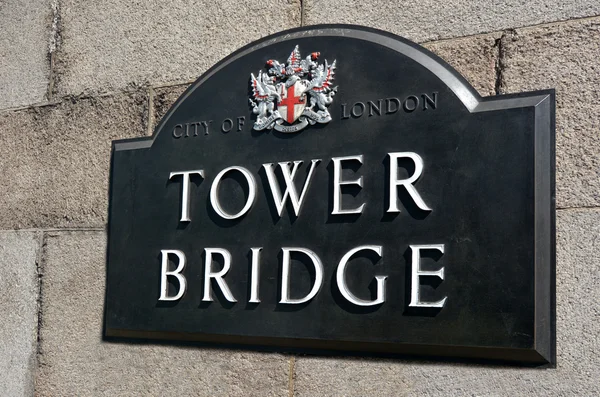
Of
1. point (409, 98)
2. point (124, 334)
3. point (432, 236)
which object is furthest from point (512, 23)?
A: point (124, 334)

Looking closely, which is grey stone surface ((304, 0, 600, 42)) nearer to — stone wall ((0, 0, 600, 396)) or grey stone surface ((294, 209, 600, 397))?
stone wall ((0, 0, 600, 396))

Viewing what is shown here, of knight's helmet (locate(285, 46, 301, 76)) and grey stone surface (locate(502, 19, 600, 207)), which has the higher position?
knight's helmet (locate(285, 46, 301, 76))

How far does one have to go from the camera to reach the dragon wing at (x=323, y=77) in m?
3.33

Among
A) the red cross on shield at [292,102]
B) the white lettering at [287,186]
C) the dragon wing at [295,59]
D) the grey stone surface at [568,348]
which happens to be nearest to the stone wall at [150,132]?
the grey stone surface at [568,348]

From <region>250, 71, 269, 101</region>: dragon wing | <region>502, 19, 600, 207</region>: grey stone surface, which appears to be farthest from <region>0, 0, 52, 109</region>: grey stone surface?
<region>502, 19, 600, 207</region>: grey stone surface

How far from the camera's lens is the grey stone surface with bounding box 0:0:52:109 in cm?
437

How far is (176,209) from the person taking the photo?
3.69 metres

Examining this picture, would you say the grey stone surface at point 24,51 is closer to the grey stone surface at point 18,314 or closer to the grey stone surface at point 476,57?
the grey stone surface at point 18,314

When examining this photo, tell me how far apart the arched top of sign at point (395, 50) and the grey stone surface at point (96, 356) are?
633 mm

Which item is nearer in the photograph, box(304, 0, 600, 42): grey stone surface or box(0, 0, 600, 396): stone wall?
box(0, 0, 600, 396): stone wall

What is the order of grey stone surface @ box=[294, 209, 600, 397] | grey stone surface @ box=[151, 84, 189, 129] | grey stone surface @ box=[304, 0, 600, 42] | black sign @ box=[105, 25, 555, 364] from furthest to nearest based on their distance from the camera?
grey stone surface @ box=[151, 84, 189, 129]
grey stone surface @ box=[304, 0, 600, 42]
black sign @ box=[105, 25, 555, 364]
grey stone surface @ box=[294, 209, 600, 397]

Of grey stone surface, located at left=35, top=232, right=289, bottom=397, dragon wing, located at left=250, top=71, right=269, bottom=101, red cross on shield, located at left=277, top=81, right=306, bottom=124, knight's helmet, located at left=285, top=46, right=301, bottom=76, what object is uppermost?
knight's helmet, located at left=285, top=46, right=301, bottom=76

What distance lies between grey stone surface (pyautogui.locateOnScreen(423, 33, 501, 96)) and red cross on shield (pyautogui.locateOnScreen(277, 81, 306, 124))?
58cm

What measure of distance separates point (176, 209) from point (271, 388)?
2.94ft
